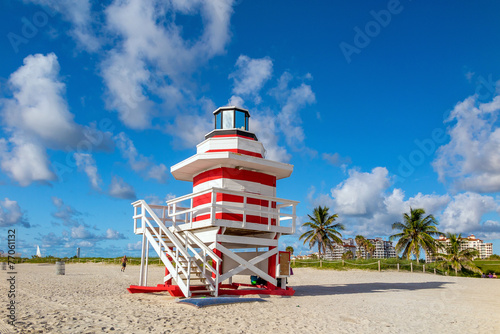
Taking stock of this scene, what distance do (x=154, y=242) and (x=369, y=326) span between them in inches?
315

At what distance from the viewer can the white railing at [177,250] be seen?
12.6 meters

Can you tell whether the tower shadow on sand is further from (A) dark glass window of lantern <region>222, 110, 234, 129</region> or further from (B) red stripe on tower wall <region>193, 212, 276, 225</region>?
(A) dark glass window of lantern <region>222, 110, 234, 129</region>

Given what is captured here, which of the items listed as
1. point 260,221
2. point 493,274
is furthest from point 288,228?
point 493,274

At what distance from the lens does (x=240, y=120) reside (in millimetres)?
16891

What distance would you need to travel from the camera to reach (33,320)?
27.4ft

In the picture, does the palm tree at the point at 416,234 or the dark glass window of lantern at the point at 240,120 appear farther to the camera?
the palm tree at the point at 416,234

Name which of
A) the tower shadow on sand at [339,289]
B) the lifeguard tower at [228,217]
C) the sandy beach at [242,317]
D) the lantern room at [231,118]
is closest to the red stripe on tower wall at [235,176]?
the lifeguard tower at [228,217]

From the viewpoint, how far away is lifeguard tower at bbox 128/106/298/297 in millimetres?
13742

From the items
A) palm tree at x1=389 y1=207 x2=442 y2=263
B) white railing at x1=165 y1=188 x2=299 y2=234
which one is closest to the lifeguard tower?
white railing at x1=165 y1=188 x2=299 y2=234

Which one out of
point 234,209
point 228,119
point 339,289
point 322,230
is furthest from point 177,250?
point 322,230

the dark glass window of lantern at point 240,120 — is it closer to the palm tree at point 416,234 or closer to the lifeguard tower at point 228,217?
the lifeguard tower at point 228,217

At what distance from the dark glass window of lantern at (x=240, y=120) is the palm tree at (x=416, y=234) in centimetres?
3532

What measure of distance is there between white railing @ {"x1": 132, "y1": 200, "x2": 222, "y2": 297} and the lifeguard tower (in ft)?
0.12

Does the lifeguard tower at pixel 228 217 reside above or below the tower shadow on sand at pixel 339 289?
above
